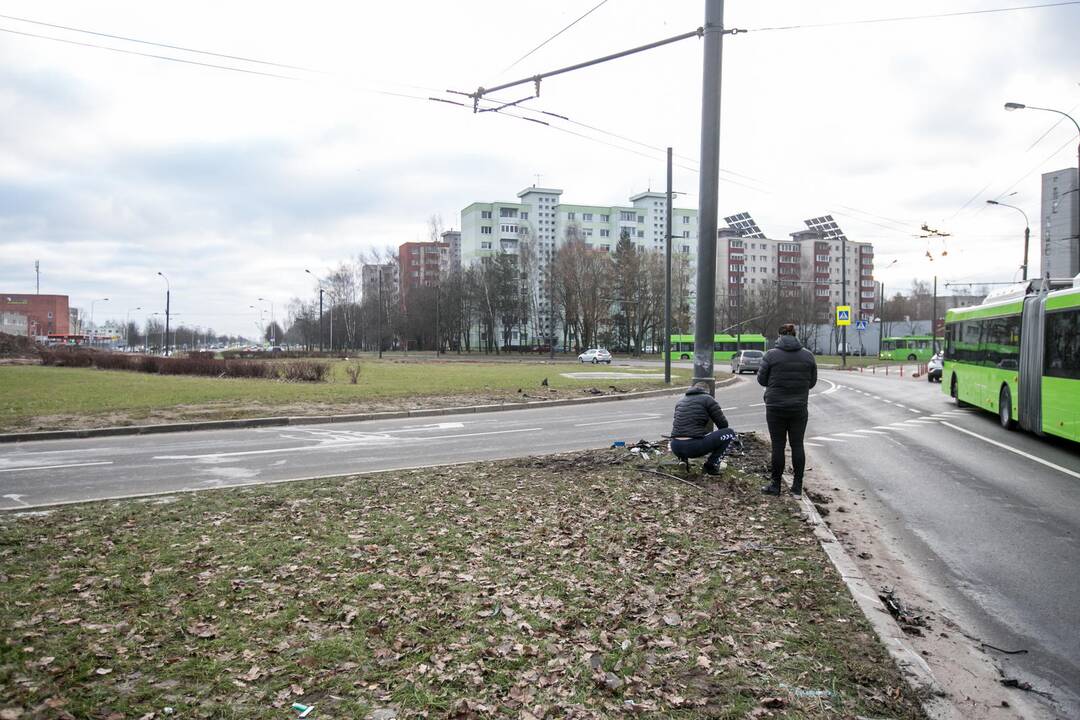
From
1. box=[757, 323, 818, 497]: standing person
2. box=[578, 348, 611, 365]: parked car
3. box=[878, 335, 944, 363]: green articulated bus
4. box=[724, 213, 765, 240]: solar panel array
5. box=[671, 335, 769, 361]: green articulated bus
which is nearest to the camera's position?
box=[757, 323, 818, 497]: standing person

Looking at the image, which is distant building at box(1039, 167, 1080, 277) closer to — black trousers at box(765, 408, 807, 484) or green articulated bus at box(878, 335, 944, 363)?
black trousers at box(765, 408, 807, 484)

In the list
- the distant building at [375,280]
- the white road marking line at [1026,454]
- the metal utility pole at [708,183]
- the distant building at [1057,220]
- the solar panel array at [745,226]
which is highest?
the solar panel array at [745,226]

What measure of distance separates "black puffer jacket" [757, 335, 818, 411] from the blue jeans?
679 millimetres

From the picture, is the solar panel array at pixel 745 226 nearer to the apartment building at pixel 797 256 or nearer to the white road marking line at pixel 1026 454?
the apartment building at pixel 797 256

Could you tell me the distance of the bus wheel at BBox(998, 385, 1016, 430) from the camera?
1567cm

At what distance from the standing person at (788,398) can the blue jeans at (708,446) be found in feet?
1.93

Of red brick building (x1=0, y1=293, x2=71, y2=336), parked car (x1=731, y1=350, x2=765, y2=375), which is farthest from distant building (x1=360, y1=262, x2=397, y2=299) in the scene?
red brick building (x1=0, y1=293, x2=71, y2=336)

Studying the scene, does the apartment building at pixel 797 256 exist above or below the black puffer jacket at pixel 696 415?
above

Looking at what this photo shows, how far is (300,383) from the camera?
2762 cm

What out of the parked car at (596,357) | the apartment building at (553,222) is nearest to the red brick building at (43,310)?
the apartment building at (553,222)

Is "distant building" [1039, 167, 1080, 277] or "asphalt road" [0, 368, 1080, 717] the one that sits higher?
"distant building" [1039, 167, 1080, 277]

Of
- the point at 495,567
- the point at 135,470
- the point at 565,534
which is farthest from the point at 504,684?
the point at 135,470

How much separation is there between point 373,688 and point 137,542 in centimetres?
347

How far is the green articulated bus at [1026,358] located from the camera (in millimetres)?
12516
